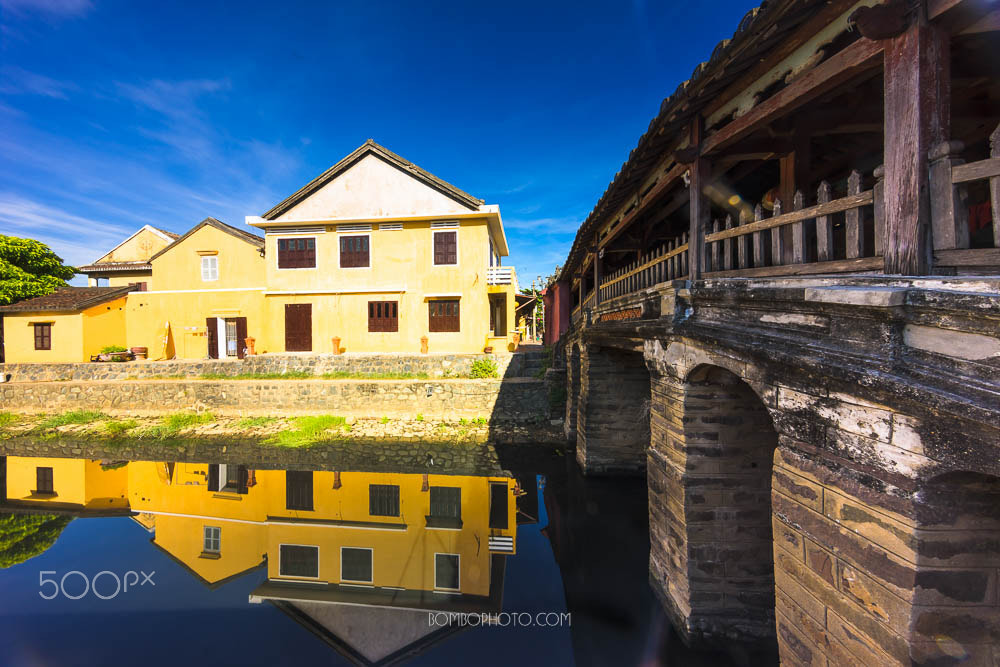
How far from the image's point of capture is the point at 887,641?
228cm

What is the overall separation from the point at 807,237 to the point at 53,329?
2805cm

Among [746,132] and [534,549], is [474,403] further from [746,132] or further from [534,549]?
[746,132]

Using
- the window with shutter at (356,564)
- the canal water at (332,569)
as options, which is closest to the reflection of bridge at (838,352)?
the canal water at (332,569)

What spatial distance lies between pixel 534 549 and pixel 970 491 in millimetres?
6737

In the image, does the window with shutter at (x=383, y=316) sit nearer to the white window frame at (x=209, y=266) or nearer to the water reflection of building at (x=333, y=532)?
the water reflection of building at (x=333, y=532)

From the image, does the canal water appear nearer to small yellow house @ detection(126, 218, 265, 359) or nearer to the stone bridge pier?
the stone bridge pier

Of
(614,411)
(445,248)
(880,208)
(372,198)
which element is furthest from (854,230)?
(372,198)

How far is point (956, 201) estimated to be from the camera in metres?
2.25

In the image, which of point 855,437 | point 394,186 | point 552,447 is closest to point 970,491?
point 855,437

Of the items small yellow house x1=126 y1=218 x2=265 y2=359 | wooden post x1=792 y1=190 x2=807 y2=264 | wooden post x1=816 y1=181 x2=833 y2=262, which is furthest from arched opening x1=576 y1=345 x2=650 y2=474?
small yellow house x1=126 y1=218 x2=265 y2=359

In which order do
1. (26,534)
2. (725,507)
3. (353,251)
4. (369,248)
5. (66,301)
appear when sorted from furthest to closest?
1. (66,301)
2. (353,251)
3. (369,248)
4. (26,534)
5. (725,507)

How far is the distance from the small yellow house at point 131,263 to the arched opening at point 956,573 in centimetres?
3123

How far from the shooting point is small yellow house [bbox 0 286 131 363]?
17781 millimetres

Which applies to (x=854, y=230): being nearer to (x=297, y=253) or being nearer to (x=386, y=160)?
(x=386, y=160)
